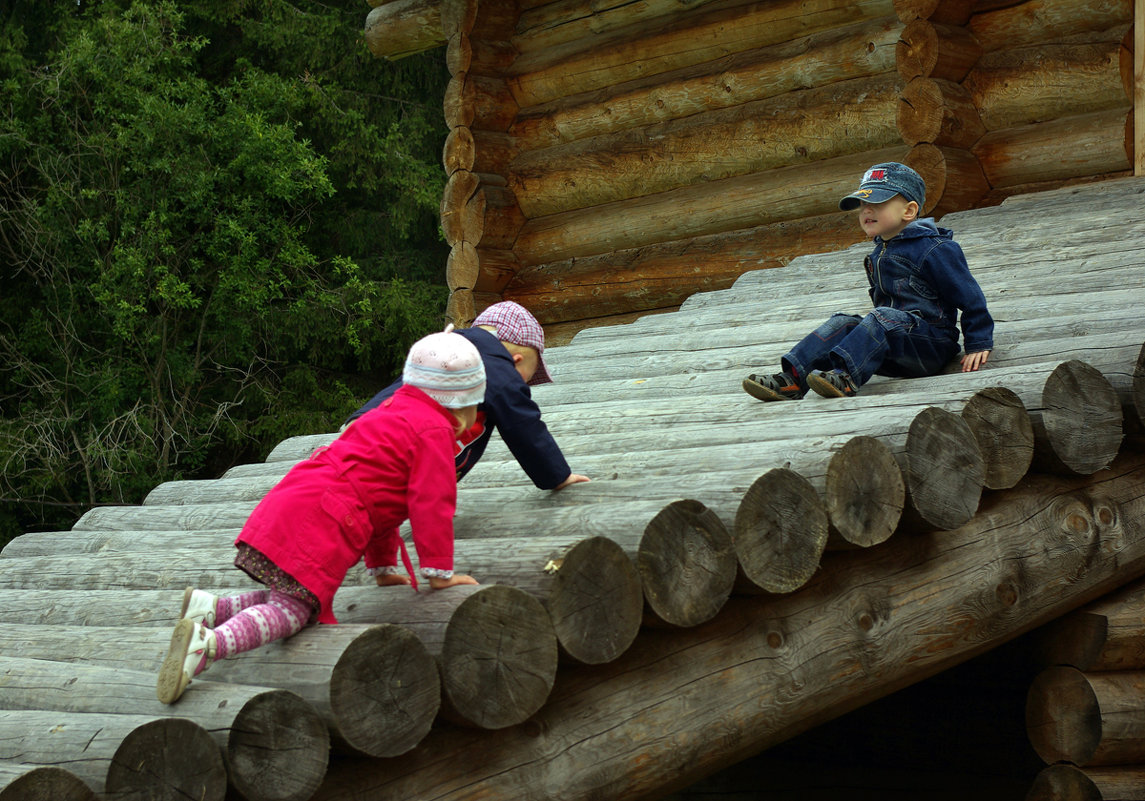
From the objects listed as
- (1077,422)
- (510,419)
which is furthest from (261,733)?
(1077,422)

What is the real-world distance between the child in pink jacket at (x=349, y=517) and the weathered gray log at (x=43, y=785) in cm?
39

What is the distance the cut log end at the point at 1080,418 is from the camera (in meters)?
3.74

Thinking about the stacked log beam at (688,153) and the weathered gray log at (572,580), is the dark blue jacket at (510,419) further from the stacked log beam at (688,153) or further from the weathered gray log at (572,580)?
the stacked log beam at (688,153)

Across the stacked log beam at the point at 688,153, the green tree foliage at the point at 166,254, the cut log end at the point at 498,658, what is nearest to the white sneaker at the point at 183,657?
the cut log end at the point at 498,658

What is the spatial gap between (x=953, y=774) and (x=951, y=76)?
410 centimetres

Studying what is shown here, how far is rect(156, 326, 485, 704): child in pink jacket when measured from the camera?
106 inches

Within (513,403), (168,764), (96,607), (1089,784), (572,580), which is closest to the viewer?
(168,764)

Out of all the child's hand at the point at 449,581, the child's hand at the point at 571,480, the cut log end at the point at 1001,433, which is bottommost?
the child's hand at the point at 571,480

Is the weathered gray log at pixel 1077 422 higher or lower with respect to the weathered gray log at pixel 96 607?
higher

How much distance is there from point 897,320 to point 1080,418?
0.78 m

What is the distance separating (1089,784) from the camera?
13.5ft

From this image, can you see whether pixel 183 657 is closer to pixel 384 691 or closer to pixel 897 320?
pixel 384 691

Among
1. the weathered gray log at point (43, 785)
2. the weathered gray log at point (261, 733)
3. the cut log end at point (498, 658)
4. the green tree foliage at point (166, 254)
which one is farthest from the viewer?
the green tree foliage at point (166, 254)

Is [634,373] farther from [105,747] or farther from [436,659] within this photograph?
[105,747]
